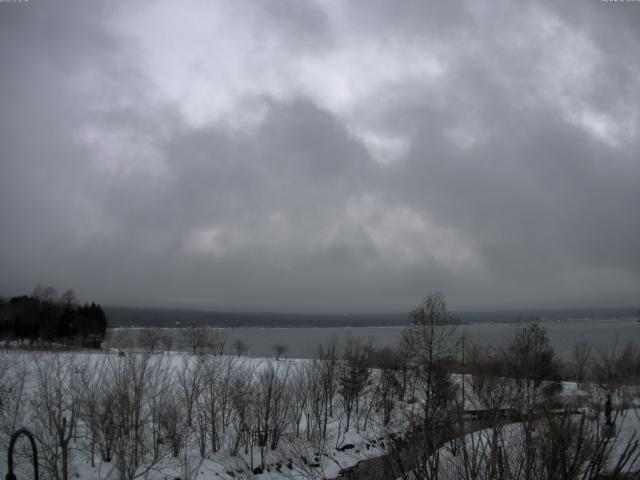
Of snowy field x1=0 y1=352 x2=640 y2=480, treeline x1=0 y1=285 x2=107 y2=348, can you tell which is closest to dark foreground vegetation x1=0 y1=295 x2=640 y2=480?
snowy field x1=0 y1=352 x2=640 y2=480

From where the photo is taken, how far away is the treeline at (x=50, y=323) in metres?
81.6

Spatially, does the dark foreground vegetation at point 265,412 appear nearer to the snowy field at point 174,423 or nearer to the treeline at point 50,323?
the snowy field at point 174,423

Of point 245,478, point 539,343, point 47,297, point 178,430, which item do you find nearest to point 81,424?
point 178,430

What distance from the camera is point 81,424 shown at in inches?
1118

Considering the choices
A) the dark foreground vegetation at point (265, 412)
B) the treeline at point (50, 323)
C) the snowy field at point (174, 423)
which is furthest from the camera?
the treeline at point (50, 323)

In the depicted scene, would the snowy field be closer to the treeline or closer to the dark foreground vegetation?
the dark foreground vegetation

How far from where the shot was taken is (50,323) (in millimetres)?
85500

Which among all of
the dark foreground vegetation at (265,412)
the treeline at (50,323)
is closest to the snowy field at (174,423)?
the dark foreground vegetation at (265,412)

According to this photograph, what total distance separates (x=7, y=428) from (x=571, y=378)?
61899 millimetres

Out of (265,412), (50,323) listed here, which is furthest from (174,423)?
(50,323)

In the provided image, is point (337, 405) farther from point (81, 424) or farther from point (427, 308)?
point (81, 424)

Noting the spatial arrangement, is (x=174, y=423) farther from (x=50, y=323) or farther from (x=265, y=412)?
(x=50, y=323)

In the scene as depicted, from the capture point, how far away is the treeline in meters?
81.6

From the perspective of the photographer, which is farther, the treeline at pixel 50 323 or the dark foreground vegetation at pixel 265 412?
the treeline at pixel 50 323
